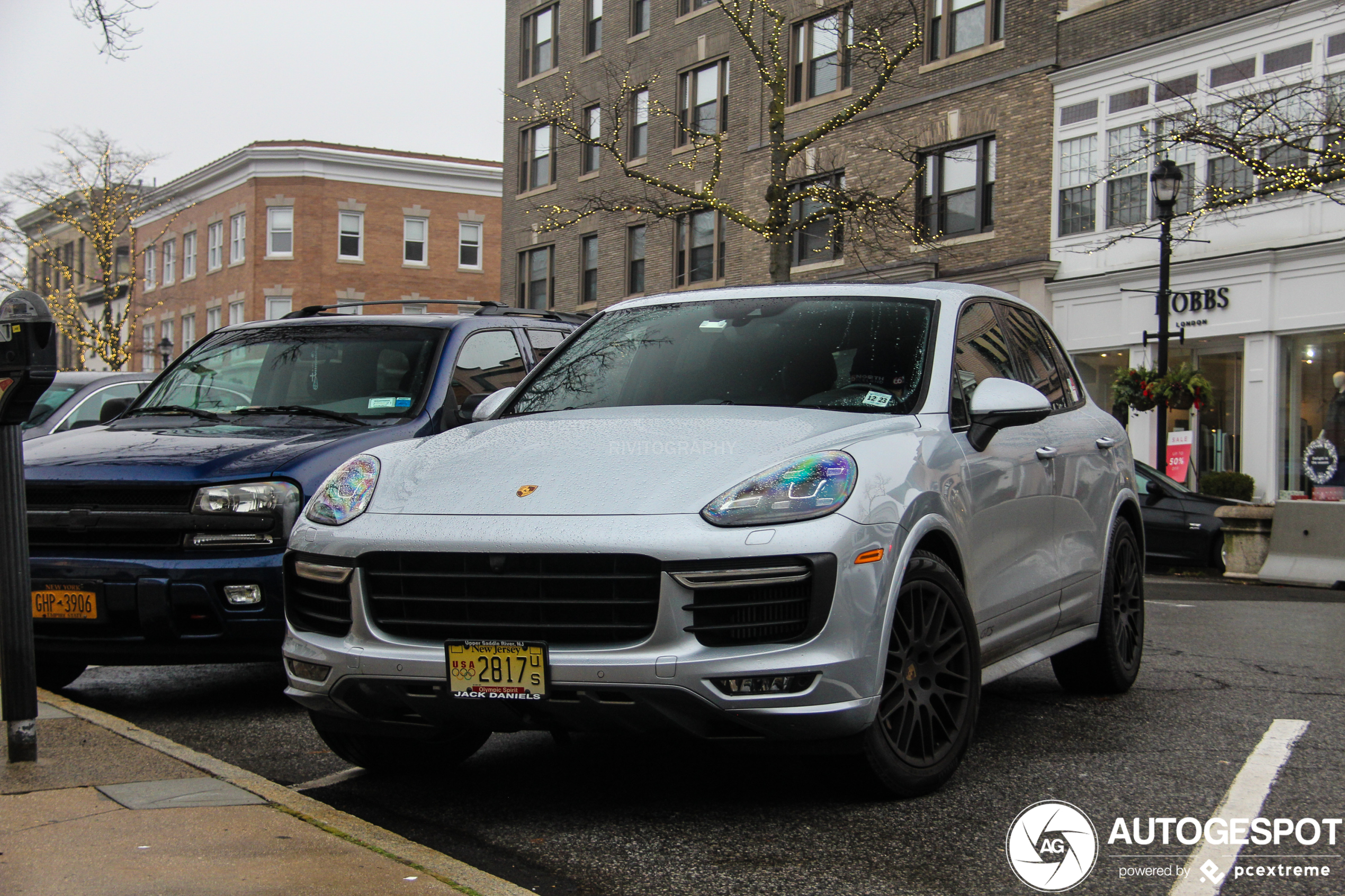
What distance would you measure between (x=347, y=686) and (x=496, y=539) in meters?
0.73

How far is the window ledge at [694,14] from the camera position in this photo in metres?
32.7

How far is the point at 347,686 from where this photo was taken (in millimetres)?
4406

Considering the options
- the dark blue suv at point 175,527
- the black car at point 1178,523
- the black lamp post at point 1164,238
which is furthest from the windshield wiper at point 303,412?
the black lamp post at point 1164,238

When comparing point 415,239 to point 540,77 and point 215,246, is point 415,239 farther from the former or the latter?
point 540,77

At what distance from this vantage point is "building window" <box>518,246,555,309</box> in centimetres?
3803

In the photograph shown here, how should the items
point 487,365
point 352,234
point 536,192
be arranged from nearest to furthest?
point 487,365 < point 536,192 < point 352,234

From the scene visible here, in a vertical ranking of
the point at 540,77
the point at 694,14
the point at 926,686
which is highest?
the point at 694,14

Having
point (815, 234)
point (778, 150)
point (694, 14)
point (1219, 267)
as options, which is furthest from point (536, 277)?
point (1219, 267)

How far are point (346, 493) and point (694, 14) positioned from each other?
30.3m

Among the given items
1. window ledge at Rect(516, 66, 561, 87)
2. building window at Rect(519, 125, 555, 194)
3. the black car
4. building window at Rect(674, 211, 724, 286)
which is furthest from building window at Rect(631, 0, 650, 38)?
the black car

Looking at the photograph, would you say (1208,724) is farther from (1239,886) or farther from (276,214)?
(276,214)

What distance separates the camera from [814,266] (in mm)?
29422

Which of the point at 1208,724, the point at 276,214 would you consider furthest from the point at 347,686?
the point at 276,214

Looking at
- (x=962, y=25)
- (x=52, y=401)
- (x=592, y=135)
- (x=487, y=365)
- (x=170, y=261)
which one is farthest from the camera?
(x=170, y=261)
